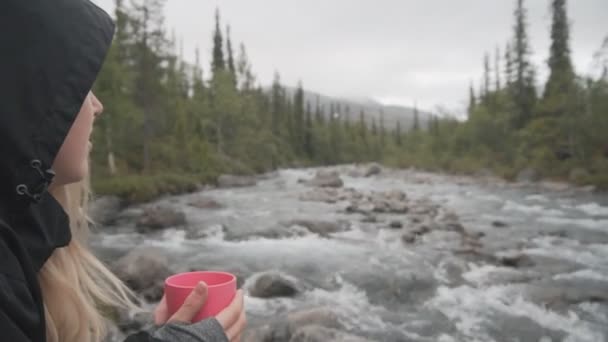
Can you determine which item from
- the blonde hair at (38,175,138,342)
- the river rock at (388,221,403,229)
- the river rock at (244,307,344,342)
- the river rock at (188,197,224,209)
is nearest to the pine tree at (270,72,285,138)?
the river rock at (188,197,224,209)

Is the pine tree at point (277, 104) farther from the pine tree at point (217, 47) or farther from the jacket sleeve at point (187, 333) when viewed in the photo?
the jacket sleeve at point (187, 333)

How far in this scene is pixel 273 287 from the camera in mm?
7102

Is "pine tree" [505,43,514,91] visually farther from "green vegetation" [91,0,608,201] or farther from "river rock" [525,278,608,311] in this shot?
"river rock" [525,278,608,311]

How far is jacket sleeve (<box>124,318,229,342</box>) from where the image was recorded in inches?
48.1

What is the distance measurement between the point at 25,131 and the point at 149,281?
6.54m

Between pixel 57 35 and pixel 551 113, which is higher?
pixel 551 113

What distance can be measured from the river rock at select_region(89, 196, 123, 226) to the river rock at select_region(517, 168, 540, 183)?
2191 centimetres

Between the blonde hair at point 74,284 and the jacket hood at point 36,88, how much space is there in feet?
0.68

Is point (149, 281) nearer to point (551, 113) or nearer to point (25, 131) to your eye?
point (25, 131)

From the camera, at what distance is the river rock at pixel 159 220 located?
41.4 feet

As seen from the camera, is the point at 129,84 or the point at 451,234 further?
the point at 129,84

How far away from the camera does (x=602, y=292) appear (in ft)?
23.3

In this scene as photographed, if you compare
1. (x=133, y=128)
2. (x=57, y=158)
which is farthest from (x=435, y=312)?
(x=133, y=128)

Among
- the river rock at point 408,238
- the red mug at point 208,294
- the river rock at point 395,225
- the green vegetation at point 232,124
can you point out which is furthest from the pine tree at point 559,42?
the red mug at point 208,294
